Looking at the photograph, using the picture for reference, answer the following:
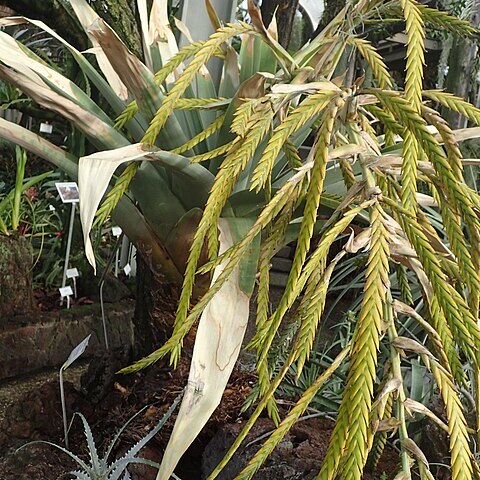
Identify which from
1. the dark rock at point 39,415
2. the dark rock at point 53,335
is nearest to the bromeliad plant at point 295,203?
the dark rock at point 39,415

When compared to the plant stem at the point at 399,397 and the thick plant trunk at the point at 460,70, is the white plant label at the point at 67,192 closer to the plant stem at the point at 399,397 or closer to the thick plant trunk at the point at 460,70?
the thick plant trunk at the point at 460,70

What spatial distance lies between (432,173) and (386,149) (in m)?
0.23

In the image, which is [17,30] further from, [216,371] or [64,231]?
[216,371]

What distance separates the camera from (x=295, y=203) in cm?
44

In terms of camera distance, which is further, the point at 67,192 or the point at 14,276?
the point at 14,276

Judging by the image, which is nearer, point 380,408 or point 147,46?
point 380,408

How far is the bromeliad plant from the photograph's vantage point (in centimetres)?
27

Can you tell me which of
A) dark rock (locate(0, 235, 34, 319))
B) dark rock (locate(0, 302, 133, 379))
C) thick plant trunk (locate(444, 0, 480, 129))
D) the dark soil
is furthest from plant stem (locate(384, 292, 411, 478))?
dark rock (locate(0, 235, 34, 319))

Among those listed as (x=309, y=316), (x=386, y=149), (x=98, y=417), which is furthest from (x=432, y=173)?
(x=98, y=417)

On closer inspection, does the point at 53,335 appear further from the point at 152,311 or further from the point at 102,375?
the point at 152,311

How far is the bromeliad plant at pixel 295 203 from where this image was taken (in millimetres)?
273

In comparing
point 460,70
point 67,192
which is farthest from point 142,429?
point 460,70

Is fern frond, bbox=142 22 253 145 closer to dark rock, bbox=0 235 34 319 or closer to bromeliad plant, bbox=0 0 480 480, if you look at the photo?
bromeliad plant, bbox=0 0 480 480

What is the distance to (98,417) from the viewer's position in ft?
2.51
